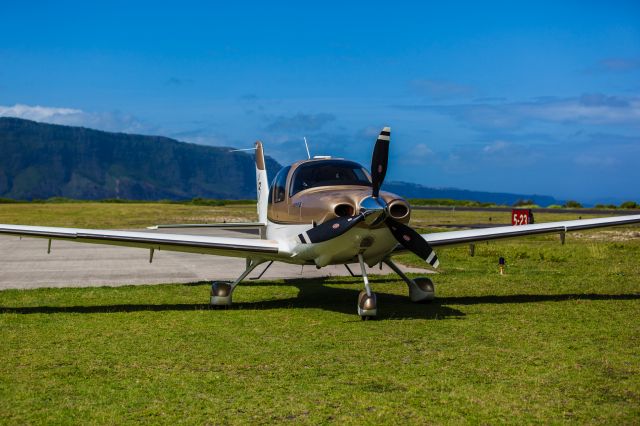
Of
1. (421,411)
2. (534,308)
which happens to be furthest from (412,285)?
(421,411)

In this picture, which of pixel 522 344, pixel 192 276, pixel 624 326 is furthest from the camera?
pixel 192 276

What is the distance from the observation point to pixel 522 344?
981 cm

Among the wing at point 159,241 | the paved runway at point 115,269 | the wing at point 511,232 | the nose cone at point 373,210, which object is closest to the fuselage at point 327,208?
the nose cone at point 373,210

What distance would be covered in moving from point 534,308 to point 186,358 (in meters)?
7.23

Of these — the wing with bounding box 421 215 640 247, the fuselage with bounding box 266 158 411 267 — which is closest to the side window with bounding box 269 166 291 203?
the fuselage with bounding box 266 158 411 267

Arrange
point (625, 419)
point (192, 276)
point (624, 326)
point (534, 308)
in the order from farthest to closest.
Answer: point (192, 276) → point (534, 308) → point (624, 326) → point (625, 419)

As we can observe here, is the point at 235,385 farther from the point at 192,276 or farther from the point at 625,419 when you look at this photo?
the point at 192,276

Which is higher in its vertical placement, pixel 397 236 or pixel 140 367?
pixel 397 236

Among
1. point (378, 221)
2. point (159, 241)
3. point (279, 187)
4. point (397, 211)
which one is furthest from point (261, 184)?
point (378, 221)

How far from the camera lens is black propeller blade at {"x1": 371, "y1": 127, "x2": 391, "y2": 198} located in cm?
1128

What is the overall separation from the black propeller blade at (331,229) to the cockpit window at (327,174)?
4.37 feet

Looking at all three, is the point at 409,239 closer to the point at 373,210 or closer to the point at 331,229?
the point at 373,210

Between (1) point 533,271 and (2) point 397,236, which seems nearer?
(2) point 397,236

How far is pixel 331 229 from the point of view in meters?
11.4
